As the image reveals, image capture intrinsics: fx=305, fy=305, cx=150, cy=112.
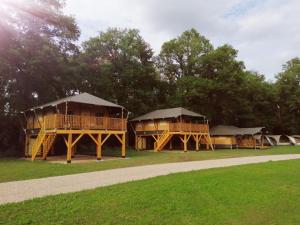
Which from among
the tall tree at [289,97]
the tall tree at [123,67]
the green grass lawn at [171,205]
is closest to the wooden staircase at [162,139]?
the tall tree at [123,67]

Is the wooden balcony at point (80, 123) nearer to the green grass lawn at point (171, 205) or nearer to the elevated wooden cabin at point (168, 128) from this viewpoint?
the elevated wooden cabin at point (168, 128)

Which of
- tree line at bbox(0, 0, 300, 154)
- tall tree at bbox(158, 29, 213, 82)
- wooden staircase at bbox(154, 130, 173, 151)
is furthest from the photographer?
tall tree at bbox(158, 29, 213, 82)

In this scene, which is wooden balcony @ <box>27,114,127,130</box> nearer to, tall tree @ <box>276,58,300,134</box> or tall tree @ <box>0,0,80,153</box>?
tall tree @ <box>0,0,80,153</box>

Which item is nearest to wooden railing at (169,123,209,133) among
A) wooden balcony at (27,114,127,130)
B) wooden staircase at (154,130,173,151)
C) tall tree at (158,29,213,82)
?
wooden staircase at (154,130,173,151)

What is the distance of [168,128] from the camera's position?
108ft

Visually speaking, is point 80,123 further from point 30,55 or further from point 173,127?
point 173,127

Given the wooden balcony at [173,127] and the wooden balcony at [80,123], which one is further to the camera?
the wooden balcony at [173,127]

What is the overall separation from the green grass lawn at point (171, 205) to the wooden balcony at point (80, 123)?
11863mm

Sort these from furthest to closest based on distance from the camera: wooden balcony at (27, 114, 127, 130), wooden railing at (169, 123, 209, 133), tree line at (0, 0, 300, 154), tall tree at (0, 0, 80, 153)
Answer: wooden railing at (169, 123, 209, 133)
tree line at (0, 0, 300, 154)
tall tree at (0, 0, 80, 153)
wooden balcony at (27, 114, 127, 130)

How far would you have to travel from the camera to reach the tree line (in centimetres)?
2894

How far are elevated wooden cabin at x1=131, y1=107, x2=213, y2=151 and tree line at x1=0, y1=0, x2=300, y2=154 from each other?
18.3 feet

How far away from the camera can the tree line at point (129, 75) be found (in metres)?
28.9

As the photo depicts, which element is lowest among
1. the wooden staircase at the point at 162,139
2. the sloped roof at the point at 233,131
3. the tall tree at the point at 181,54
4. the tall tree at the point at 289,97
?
the wooden staircase at the point at 162,139

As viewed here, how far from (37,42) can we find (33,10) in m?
3.63
